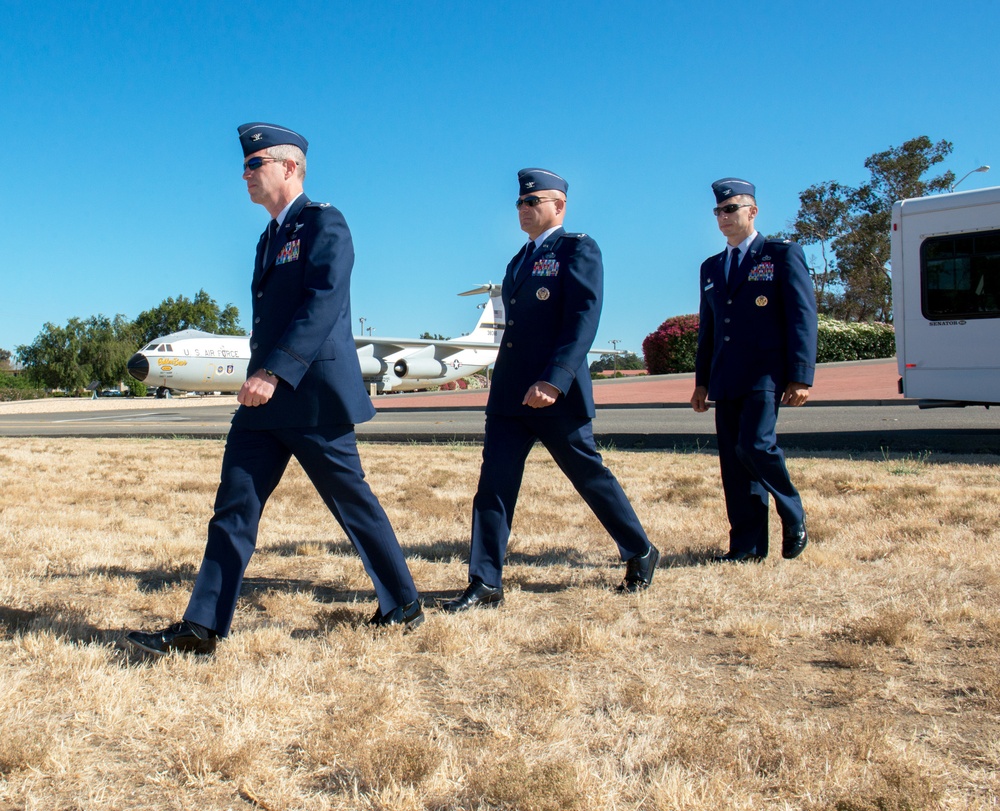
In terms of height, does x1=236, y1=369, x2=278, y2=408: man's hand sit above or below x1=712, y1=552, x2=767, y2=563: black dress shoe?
above

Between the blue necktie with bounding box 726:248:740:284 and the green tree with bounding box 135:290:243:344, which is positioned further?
the green tree with bounding box 135:290:243:344

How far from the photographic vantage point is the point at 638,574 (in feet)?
12.7

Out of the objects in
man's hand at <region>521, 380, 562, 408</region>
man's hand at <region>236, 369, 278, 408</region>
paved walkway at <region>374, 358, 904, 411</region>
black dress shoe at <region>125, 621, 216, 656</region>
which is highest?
man's hand at <region>236, 369, 278, 408</region>

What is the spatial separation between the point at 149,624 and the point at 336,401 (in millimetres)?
1162

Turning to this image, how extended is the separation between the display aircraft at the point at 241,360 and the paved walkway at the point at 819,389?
4.67 metres

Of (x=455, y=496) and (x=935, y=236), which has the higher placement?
(x=935, y=236)

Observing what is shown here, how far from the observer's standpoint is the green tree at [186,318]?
90.3 metres

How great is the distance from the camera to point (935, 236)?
10422mm

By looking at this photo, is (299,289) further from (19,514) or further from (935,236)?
Result: (935,236)

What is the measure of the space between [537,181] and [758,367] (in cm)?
138

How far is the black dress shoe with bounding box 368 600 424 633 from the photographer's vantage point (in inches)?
130

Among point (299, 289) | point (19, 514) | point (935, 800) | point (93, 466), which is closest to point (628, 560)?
point (299, 289)

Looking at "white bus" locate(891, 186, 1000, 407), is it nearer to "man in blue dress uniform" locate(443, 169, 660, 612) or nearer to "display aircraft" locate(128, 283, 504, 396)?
"man in blue dress uniform" locate(443, 169, 660, 612)

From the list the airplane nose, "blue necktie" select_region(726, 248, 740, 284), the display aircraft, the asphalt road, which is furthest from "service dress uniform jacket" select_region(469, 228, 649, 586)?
the airplane nose
